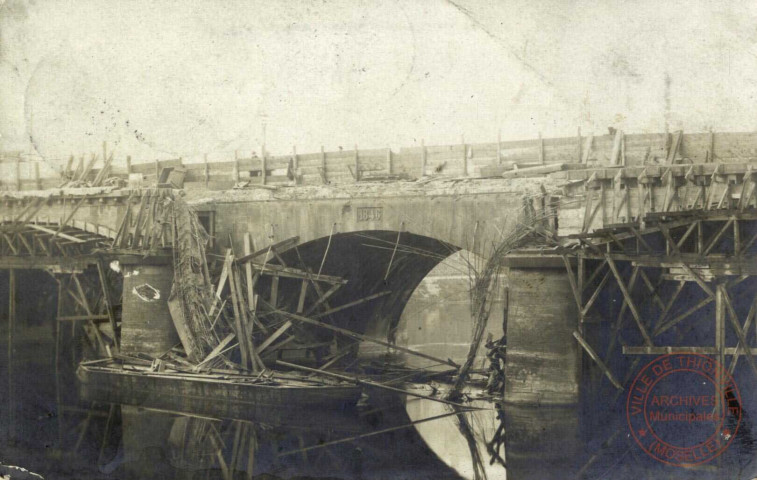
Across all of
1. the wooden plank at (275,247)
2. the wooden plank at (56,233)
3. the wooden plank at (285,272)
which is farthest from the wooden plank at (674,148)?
the wooden plank at (56,233)

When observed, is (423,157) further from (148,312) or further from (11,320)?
(11,320)

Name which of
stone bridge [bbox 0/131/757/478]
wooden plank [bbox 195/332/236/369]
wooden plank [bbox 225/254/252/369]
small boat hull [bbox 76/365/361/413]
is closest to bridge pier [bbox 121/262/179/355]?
stone bridge [bbox 0/131/757/478]

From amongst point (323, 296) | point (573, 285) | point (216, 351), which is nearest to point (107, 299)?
point (216, 351)

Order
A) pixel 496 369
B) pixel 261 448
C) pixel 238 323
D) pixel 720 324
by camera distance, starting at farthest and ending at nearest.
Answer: pixel 238 323 < pixel 496 369 < pixel 261 448 < pixel 720 324

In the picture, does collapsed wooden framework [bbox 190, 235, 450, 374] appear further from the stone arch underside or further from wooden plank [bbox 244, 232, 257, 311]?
the stone arch underside

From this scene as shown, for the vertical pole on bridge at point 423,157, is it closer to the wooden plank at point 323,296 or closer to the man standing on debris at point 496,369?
the wooden plank at point 323,296

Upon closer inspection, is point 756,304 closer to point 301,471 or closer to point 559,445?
point 559,445
